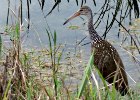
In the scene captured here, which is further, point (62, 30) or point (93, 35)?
point (62, 30)

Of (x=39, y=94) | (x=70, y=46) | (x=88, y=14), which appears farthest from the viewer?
(x=70, y=46)

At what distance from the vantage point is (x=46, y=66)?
610cm

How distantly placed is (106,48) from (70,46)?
207 cm

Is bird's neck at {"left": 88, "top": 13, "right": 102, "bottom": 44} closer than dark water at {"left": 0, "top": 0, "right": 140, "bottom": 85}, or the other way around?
bird's neck at {"left": 88, "top": 13, "right": 102, "bottom": 44}

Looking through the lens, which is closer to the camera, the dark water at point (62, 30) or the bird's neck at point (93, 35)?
the bird's neck at point (93, 35)

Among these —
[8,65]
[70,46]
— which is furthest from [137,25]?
[8,65]

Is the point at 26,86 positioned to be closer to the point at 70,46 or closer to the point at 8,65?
the point at 8,65

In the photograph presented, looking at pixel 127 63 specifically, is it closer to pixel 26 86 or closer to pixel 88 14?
pixel 88 14

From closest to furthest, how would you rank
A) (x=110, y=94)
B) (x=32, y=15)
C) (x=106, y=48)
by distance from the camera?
(x=110, y=94) → (x=106, y=48) → (x=32, y=15)

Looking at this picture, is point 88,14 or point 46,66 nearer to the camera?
point 46,66

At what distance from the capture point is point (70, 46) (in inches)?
292

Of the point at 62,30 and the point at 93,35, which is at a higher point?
the point at 62,30

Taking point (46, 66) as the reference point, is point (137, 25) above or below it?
above

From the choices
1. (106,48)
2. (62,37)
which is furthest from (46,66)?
(62,37)
